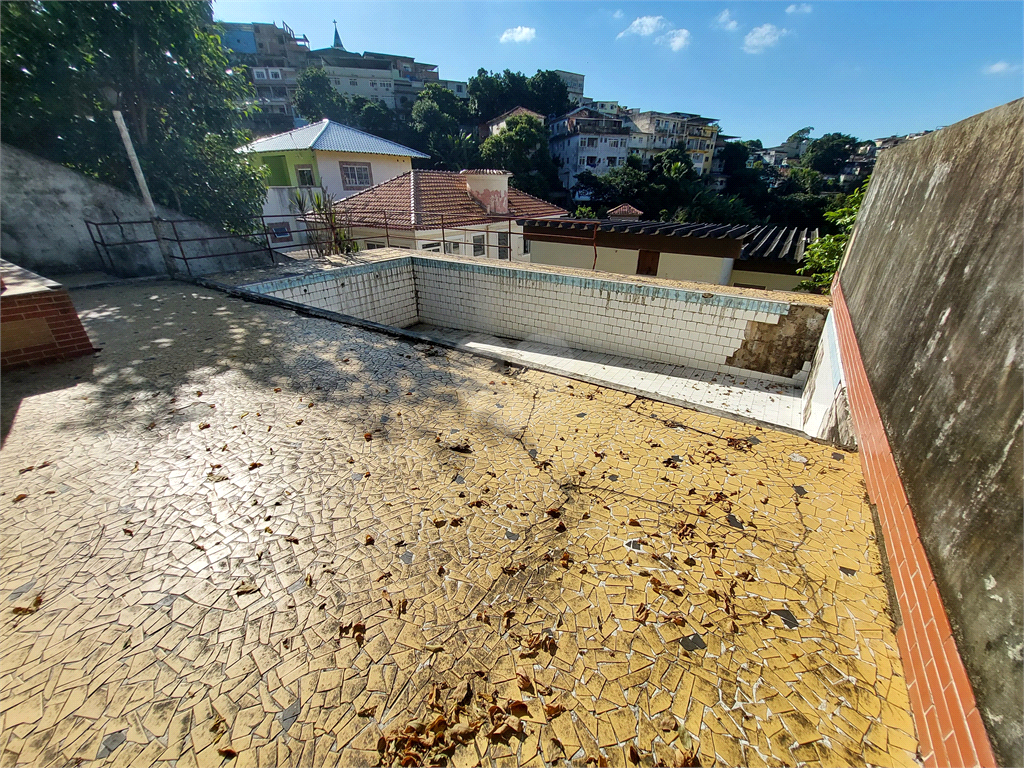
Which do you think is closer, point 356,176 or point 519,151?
point 356,176

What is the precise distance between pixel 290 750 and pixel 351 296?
776cm

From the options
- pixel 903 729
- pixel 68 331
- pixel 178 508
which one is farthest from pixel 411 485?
pixel 68 331

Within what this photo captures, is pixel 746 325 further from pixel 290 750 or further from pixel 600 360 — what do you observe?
pixel 290 750

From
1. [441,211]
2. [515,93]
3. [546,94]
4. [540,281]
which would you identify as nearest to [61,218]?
[540,281]

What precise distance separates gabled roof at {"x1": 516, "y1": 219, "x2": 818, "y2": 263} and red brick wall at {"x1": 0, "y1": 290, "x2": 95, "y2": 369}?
10.7 metres

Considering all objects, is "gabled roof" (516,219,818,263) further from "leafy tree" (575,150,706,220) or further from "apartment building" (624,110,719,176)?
"apartment building" (624,110,719,176)

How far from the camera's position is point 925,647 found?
161 centimetres

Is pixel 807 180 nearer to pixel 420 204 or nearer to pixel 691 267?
pixel 691 267

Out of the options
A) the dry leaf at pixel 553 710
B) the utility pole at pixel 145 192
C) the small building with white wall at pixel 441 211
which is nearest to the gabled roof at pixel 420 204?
the small building with white wall at pixel 441 211

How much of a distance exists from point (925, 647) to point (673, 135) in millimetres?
64548

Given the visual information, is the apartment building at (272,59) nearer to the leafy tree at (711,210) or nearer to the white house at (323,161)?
the white house at (323,161)

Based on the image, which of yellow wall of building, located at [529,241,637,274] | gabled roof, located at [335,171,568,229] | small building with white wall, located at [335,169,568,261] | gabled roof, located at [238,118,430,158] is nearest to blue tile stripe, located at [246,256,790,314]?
small building with white wall, located at [335,169,568,261]

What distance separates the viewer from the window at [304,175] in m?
23.3

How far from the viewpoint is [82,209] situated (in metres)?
8.50
